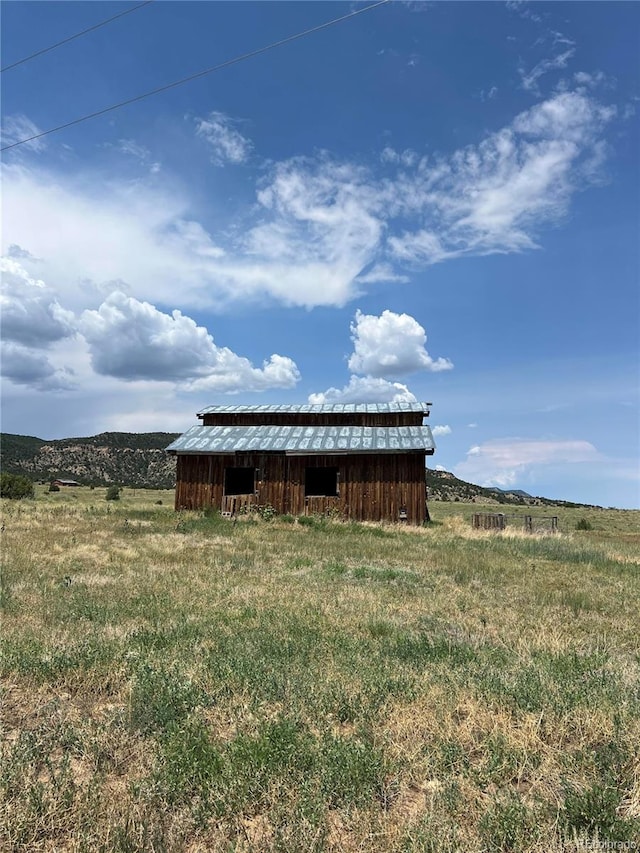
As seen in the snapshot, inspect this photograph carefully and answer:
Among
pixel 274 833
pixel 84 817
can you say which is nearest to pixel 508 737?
pixel 274 833

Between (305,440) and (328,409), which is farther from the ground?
(328,409)

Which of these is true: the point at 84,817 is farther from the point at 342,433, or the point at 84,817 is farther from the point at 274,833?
the point at 342,433

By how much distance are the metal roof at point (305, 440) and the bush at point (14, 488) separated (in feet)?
51.4

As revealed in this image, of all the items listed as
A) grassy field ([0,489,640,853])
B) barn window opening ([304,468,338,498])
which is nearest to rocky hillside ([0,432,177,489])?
barn window opening ([304,468,338,498])

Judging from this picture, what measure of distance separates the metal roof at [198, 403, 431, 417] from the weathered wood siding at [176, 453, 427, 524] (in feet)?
11.8

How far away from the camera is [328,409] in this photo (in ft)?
92.9

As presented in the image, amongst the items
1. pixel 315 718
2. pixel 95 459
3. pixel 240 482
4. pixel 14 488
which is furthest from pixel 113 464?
pixel 315 718

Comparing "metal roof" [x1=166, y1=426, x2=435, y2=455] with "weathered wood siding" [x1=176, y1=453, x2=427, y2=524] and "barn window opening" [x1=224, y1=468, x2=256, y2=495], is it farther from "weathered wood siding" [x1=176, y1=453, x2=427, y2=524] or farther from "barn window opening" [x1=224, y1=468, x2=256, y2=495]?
"barn window opening" [x1=224, y1=468, x2=256, y2=495]

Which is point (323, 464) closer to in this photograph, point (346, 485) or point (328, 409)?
point (346, 485)

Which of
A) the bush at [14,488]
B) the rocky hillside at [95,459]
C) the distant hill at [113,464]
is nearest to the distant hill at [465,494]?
the distant hill at [113,464]

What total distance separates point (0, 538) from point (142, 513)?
9.44 m

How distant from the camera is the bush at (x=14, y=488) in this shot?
34.7 m

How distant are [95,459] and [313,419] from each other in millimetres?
67324

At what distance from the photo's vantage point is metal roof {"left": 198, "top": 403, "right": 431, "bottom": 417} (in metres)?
27.7
